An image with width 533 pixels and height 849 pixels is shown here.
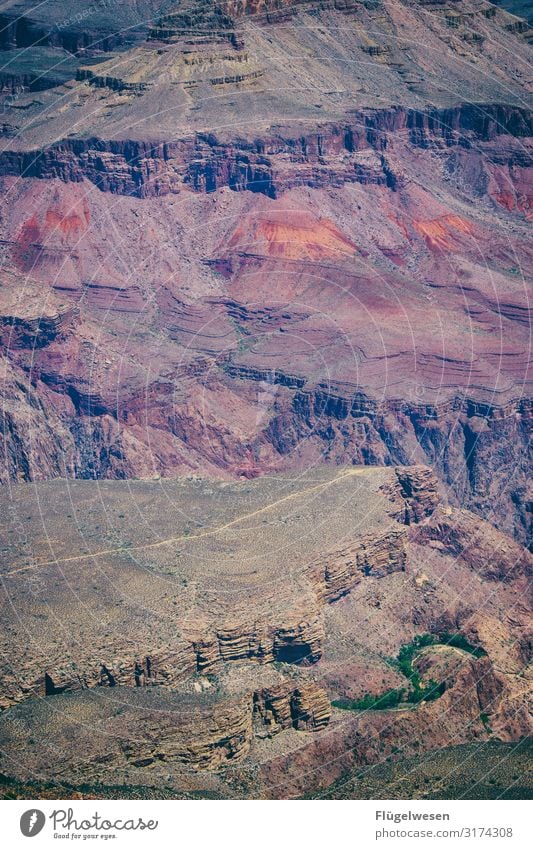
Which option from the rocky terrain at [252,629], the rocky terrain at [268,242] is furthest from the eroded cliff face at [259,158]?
the rocky terrain at [252,629]

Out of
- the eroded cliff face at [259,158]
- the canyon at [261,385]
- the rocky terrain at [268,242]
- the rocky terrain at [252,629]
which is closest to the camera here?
the rocky terrain at [252,629]

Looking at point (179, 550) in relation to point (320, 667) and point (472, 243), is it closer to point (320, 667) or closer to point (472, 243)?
point (320, 667)

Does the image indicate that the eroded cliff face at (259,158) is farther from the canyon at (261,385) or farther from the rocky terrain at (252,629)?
the rocky terrain at (252,629)

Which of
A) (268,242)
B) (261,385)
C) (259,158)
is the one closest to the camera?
(261,385)

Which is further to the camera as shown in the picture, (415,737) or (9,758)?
(415,737)

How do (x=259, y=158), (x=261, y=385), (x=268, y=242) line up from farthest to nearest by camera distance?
(x=259, y=158), (x=268, y=242), (x=261, y=385)

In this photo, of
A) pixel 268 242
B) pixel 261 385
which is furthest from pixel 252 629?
pixel 268 242

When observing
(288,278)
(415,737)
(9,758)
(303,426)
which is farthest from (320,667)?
(288,278)

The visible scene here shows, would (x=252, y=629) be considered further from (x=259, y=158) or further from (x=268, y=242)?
(x=259, y=158)

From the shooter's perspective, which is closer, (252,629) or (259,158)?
(252,629)
